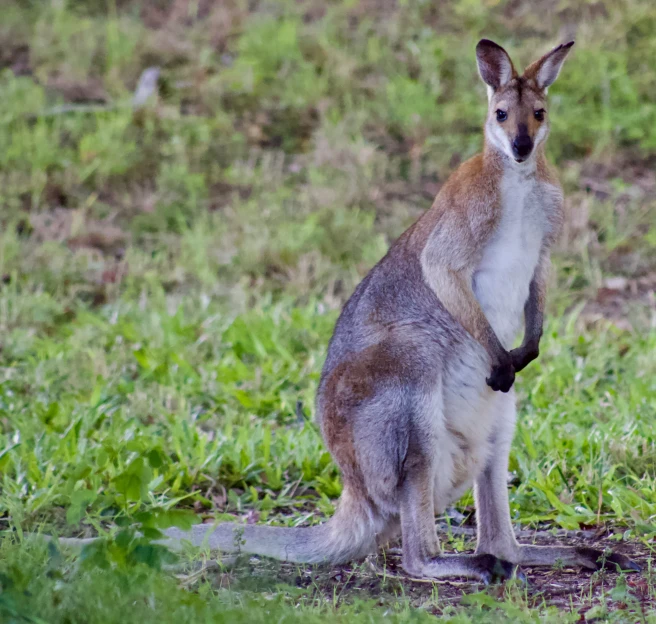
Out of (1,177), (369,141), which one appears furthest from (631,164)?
(1,177)

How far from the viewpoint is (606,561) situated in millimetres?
3139

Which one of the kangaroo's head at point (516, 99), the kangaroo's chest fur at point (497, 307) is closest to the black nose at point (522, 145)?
the kangaroo's head at point (516, 99)

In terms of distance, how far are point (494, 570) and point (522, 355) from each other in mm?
775

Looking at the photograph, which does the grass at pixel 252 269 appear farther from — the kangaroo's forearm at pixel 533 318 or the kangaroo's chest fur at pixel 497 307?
the kangaroo's forearm at pixel 533 318

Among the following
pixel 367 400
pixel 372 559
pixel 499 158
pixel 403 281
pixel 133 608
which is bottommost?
pixel 372 559

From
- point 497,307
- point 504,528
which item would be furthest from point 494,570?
point 497,307

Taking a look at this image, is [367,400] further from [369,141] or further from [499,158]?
[369,141]

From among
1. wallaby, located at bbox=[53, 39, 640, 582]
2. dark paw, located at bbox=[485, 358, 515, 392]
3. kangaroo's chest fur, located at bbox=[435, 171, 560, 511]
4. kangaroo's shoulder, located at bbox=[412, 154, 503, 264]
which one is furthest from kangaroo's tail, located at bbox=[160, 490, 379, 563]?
kangaroo's shoulder, located at bbox=[412, 154, 503, 264]

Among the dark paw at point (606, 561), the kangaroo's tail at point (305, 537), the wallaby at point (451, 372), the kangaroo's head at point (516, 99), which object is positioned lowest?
the kangaroo's tail at point (305, 537)

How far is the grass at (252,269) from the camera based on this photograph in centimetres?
307

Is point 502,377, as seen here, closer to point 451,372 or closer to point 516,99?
point 451,372

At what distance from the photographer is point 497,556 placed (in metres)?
3.27

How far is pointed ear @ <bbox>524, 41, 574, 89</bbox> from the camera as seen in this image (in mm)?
3365

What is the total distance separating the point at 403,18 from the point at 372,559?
718 centimetres
